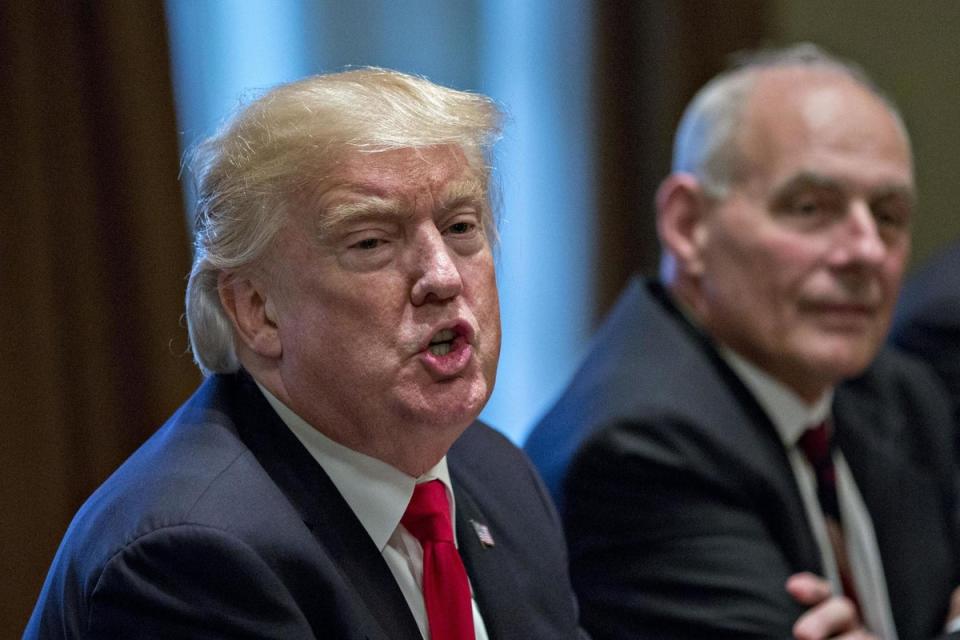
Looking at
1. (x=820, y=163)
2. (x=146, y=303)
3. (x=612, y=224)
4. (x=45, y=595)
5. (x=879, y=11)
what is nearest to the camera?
(x=45, y=595)

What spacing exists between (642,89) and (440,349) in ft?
7.10

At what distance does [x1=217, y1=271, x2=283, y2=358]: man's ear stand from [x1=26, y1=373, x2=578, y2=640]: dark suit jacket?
0.24 ft

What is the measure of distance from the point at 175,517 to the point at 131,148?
1.09 meters

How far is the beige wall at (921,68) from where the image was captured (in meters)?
3.95

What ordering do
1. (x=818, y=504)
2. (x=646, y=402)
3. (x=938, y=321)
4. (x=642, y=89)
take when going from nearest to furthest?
(x=646, y=402)
(x=818, y=504)
(x=938, y=321)
(x=642, y=89)

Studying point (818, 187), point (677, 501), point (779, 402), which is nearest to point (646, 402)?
point (677, 501)

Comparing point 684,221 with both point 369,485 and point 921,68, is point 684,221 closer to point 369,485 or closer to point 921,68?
point 369,485

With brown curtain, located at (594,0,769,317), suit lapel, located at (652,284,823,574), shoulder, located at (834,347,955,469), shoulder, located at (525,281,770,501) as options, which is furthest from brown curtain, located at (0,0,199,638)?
brown curtain, located at (594,0,769,317)

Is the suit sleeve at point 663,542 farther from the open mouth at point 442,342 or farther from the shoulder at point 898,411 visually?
the open mouth at point 442,342

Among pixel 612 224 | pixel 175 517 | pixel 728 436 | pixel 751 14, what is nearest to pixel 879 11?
pixel 751 14

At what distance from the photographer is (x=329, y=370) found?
1501 mm

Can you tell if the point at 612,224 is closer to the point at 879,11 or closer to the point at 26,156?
the point at 879,11

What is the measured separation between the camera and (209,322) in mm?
1588

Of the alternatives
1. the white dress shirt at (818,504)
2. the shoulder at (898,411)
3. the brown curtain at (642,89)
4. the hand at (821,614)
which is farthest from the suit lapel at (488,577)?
the brown curtain at (642,89)
